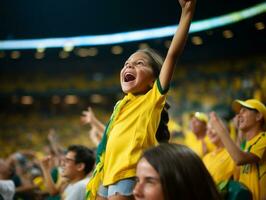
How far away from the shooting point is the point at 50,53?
21.6m

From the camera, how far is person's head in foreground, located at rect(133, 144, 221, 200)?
5.03 feet

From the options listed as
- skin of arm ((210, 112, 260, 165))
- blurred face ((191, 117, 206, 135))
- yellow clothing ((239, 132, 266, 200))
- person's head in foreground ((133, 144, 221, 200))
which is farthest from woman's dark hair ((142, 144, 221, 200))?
blurred face ((191, 117, 206, 135))

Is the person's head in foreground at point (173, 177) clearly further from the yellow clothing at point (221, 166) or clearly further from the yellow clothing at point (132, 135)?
the yellow clothing at point (221, 166)

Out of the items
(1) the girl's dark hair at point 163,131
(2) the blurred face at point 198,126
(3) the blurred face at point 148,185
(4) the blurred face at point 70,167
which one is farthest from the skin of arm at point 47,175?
(3) the blurred face at point 148,185

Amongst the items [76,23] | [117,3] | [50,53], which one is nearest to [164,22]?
[117,3]

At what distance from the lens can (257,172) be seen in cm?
345

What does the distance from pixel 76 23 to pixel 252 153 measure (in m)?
18.2

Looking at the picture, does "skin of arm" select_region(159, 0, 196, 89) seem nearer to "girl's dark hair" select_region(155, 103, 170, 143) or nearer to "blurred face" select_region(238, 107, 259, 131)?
"girl's dark hair" select_region(155, 103, 170, 143)

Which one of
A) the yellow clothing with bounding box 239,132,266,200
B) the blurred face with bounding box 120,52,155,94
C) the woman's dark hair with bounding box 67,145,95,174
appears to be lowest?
the yellow clothing with bounding box 239,132,266,200

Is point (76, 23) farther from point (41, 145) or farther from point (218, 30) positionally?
point (218, 30)

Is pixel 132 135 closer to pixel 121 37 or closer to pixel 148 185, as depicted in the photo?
pixel 148 185

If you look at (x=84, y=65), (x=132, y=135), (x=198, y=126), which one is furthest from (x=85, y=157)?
(x=84, y=65)

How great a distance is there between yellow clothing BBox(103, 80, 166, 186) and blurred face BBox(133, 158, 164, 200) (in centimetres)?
75

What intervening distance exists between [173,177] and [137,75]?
1186 mm
